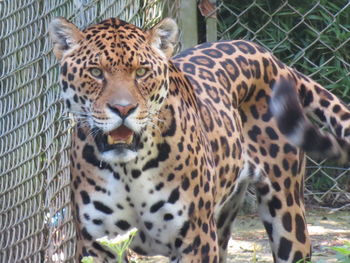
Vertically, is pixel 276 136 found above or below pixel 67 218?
above

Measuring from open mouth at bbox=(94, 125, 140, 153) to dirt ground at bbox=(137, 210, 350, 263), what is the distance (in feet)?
7.39

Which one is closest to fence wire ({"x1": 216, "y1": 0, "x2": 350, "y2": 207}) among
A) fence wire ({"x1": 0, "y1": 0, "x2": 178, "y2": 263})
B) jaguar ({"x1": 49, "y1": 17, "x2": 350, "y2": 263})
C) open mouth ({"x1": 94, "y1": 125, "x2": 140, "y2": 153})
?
fence wire ({"x1": 0, "y1": 0, "x2": 178, "y2": 263})

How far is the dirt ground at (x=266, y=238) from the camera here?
700 cm

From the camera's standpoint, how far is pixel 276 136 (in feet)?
19.6

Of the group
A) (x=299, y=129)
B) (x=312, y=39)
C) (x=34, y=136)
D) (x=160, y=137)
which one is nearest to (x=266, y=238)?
(x=312, y=39)

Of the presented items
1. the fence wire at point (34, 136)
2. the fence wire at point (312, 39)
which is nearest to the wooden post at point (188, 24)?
the fence wire at point (34, 136)

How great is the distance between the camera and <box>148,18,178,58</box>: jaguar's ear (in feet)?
16.3

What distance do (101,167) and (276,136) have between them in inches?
53.6

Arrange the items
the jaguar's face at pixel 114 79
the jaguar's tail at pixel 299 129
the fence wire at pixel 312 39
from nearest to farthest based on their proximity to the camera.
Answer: the jaguar's tail at pixel 299 129, the jaguar's face at pixel 114 79, the fence wire at pixel 312 39

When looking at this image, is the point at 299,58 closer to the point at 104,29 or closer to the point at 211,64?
the point at 211,64

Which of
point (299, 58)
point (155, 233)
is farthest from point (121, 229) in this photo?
point (299, 58)

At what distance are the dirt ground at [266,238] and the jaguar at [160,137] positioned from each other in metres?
1.16

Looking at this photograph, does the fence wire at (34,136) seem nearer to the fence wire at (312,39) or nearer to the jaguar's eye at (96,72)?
the jaguar's eye at (96,72)

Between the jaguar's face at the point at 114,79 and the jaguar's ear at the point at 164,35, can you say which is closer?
the jaguar's face at the point at 114,79
